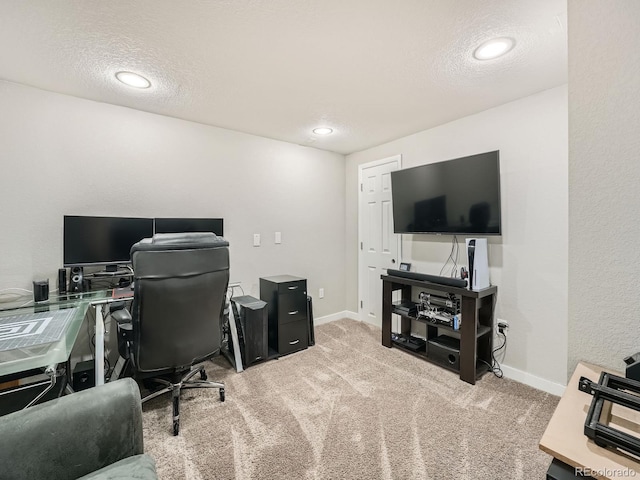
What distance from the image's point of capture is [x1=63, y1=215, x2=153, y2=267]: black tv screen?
2.24 m

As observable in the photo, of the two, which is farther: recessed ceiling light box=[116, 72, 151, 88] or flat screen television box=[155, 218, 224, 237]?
flat screen television box=[155, 218, 224, 237]

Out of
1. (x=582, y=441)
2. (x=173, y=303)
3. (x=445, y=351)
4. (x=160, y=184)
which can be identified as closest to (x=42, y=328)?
(x=173, y=303)

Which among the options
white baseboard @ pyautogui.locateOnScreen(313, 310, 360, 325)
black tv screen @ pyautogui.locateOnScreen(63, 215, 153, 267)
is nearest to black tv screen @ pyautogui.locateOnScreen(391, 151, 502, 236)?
white baseboard @ pyautogui.locateOnScreen(313, 310, 360, 325)

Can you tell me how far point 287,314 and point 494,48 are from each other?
272 cm

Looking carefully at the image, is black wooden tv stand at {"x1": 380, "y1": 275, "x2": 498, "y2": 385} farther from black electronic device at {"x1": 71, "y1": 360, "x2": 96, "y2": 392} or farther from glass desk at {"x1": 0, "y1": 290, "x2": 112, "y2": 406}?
black electronic device at {"x1": 71, "y1": 360, "x2": 96, "y2": 392}

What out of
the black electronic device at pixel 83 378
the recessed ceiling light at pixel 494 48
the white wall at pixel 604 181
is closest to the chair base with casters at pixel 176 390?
the black electronic device at pixel 83 378

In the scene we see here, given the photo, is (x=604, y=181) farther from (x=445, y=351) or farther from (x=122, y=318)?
(x=122, y=318)

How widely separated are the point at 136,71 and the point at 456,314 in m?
3.21

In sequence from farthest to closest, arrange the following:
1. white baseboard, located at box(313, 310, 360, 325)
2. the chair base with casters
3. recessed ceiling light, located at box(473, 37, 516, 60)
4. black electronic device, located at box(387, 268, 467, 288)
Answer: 1. white baseboard, located at box(313, 310, 360, 325)
2. black electronic device, located at box(387, 268, 467, 288)
3. the chair base with casters
4. recessed ceiling light, located at box(473, 37, 516, 60)

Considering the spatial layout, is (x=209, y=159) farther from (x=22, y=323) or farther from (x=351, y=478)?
(x=351, y=478)

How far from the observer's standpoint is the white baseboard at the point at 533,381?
226cm

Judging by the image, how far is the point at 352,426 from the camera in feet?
A: 6.16

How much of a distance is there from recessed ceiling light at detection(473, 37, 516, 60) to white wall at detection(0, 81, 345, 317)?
91.9 inches

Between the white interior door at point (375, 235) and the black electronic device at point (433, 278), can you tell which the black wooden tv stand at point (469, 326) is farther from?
the white interior door at point (375, 235)
